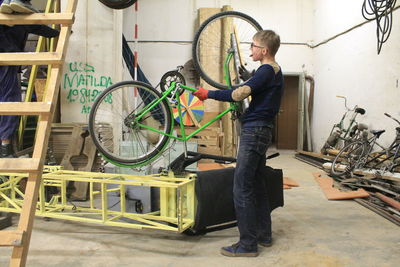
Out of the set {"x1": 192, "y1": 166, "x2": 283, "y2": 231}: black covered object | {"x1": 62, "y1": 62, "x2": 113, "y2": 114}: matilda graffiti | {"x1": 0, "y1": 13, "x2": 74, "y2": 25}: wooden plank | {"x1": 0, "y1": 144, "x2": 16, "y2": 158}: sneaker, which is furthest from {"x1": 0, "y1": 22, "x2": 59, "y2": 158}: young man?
{"x1": 192, "y1": 166, "x2": 283, "y2": 231}: black covered object

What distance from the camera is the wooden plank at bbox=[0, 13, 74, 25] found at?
193cm

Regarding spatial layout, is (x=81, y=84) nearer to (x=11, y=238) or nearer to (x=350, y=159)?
(x=11, y=238)

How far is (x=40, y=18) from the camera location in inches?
76.4

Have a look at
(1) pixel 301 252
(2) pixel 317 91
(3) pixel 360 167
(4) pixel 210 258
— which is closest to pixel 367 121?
(3) pixel 360 167

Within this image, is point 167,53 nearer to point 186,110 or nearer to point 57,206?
point 186,110

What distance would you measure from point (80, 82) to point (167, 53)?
396cm

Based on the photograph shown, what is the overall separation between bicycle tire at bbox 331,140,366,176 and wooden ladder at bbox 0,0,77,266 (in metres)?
4.44

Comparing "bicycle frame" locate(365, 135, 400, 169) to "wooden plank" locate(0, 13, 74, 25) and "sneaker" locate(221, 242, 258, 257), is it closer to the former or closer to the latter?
"sneaker" locate(221, 242, 258, 257)

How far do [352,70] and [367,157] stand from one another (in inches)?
93.9

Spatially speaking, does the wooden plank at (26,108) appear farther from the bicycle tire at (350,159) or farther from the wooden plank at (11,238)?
the bicycle tire at (350,159)

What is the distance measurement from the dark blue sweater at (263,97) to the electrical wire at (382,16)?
156 inches

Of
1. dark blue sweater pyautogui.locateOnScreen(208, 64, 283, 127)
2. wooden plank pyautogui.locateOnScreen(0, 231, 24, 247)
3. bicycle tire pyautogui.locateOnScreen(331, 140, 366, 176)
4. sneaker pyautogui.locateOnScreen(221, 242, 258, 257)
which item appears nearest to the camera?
wooden plank pyautogui.locateOnScreen(0, 231, 24, 247)

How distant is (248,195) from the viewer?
7.54 feet

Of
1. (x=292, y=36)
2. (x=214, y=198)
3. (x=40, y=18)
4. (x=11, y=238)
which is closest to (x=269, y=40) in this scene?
(x=214, y=198)
